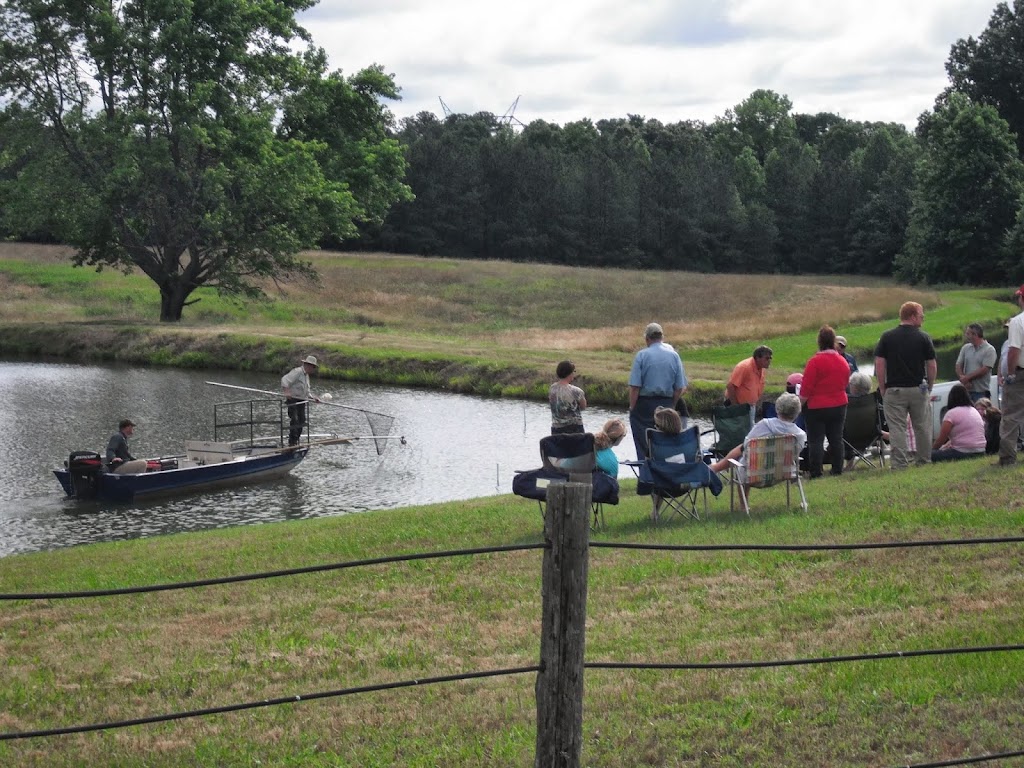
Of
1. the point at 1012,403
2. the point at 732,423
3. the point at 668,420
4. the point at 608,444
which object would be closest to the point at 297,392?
the point at 732,423

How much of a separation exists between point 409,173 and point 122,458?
7875cm

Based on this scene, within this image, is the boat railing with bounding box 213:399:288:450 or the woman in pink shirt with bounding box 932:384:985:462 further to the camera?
the boat railing with bounding box 213:399:288:450

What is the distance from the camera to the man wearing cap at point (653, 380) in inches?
547

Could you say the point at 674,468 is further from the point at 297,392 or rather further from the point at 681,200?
the point at 681,200

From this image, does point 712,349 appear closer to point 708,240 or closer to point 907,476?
point 907,476

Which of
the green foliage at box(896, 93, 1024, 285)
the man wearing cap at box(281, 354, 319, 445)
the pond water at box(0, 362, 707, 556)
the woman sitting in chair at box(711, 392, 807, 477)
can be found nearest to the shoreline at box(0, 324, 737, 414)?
the pond water at box(0, 362, 707, 556)

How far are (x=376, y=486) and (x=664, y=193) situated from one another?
86.1m

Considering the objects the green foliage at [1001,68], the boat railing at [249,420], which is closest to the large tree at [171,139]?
the boat railing at [249,420]

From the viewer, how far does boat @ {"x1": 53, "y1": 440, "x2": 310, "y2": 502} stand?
1966 cm

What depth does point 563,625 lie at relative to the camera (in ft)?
15.5

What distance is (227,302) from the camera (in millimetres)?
54469

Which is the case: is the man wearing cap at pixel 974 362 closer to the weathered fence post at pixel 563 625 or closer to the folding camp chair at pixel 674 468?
the folding camp chair at pixel 674 468

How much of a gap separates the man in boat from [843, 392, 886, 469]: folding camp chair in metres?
11.3

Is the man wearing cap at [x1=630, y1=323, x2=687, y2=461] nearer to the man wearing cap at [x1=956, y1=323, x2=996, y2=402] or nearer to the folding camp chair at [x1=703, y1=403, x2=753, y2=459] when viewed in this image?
the folding camp chair at [x1=703, y1=403, x2=753, y2=459]
